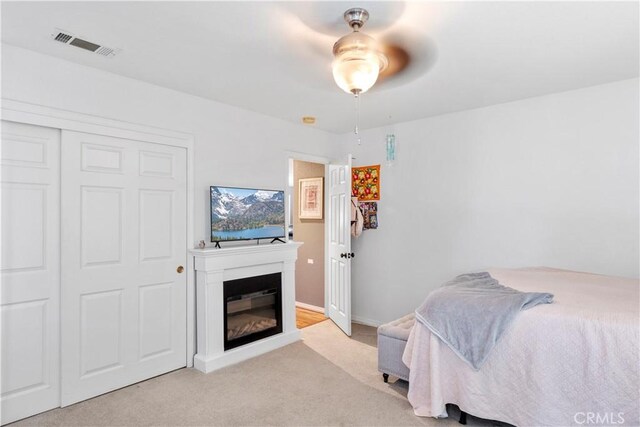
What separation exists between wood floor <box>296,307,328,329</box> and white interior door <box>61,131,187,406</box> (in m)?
1.66


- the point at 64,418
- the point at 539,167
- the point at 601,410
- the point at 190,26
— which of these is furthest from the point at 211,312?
the point at 539,167

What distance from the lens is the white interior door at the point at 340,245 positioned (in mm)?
4230

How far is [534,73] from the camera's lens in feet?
9.48

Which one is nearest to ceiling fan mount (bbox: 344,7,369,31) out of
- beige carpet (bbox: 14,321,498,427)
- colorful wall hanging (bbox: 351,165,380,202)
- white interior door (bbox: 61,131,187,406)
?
white interior door (bbox: 61,131,187,406)

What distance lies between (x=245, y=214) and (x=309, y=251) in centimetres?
187

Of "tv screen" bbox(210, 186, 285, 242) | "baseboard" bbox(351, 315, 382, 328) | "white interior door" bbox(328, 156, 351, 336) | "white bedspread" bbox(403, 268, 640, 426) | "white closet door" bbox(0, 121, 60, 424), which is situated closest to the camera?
"white bedspread" bbox(403, 268, 640, 426)

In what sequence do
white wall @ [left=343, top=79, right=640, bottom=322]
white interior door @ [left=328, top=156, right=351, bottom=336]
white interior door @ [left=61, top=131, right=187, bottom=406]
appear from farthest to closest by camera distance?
white interior door @ [left=328, top=156, right=351, bottom=336]
white wall @ [left=343, top=79, right=640, bottom=322]
white interior door @ [left=61, top=131, right=187, bottom=406]

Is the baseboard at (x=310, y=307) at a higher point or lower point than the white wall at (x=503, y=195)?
lower

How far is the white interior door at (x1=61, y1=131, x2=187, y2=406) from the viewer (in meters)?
Answer: 2.71

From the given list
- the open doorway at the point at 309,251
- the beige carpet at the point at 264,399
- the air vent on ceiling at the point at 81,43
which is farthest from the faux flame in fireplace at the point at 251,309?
the air vent on ceiling at the point at 81,43

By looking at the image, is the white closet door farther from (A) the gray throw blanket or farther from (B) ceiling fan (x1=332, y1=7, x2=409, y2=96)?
(A) the gray throw blanket

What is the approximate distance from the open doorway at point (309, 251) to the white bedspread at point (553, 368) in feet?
8.92

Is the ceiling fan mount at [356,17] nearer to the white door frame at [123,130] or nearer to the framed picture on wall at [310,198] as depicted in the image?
the white door frame at [123,130]

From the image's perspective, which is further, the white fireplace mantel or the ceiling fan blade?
the white fireplace mantel
